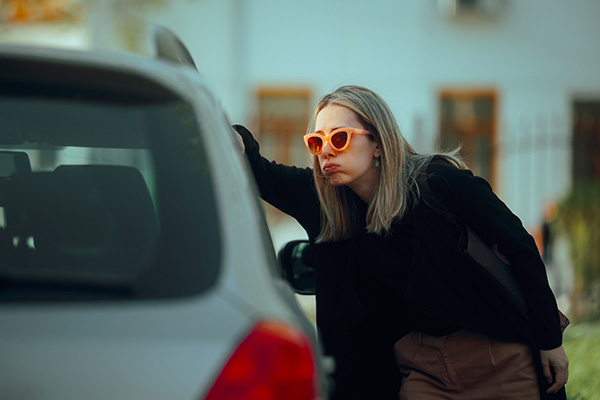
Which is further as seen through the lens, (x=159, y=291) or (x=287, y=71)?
(x=287, y=71)

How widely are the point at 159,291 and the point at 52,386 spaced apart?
0.22m

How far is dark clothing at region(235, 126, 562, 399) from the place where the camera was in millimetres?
2396

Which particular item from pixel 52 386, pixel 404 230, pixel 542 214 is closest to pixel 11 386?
pixel 52 386

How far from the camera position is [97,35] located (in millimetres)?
11352

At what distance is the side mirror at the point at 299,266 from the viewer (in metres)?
2.83

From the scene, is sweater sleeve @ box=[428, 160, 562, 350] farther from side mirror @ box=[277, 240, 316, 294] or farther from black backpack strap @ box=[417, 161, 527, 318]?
side mirror @ box=[277, 240, 316, 294]

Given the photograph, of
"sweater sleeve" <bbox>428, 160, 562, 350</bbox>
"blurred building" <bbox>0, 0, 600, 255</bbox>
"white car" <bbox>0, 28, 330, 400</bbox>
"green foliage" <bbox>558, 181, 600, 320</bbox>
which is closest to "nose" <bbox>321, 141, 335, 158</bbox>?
"sweater sleeve" <bbox>428, 160, 562, 350</bbox>

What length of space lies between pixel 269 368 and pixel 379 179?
1.43m

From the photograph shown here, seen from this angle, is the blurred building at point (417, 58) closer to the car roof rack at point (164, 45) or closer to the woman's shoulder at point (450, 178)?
the woman's shoulder at point (450, 178)

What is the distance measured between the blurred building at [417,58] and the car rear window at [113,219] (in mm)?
9421

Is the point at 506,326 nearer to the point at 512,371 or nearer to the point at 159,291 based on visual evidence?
the point at 512,371

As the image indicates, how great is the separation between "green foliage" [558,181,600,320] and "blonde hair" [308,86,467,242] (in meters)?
5.32

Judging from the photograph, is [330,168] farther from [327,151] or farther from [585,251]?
[585,251]

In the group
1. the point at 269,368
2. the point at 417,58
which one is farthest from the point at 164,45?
the point at 417,58
